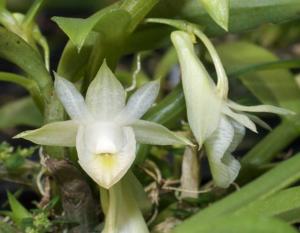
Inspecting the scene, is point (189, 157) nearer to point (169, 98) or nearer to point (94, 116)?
point (169, 98)

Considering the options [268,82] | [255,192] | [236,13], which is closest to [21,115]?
[268,82]

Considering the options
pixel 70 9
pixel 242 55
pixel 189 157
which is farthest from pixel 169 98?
pixel 70 9

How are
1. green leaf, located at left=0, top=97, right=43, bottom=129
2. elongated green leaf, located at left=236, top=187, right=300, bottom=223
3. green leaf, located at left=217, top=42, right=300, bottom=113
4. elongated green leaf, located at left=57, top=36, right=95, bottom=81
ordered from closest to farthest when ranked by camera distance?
1. elongated green leaf, located at left=236, top=187, right=300, bottom=223
2. elongated green leaf, located at left=57, top=36, right=95, bottom=81
3. green leaf, located at left=217, top=42, right=300, bottom=113
4. green leaf, located at left=0, top=97, right=43, bottom=129

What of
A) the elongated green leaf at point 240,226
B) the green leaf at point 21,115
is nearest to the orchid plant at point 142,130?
the elongated green leaf at point 240,226

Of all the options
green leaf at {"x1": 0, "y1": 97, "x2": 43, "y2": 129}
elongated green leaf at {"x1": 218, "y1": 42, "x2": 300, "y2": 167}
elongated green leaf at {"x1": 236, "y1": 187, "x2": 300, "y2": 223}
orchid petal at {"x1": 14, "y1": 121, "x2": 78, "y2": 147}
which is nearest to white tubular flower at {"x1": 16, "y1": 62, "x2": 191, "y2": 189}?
orchid petal at {"x1": 14, "y1": 121, "x2": 78, "y2": 147}

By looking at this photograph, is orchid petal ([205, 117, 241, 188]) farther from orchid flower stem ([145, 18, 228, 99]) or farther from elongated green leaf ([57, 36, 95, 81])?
elongated green leaf ([57, 36, 95, 81])
